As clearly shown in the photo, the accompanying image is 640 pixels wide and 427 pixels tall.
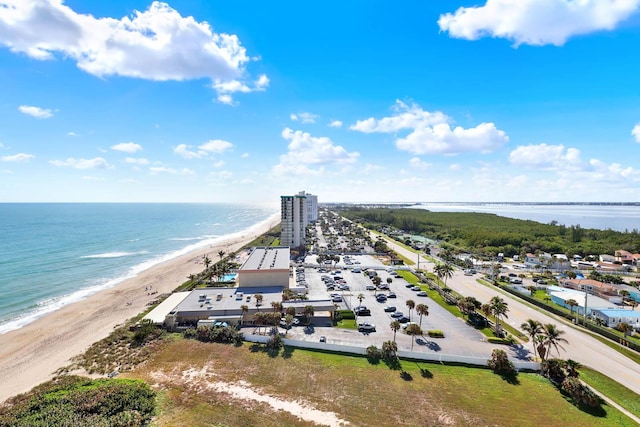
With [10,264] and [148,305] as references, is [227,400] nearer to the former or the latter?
[148,305]

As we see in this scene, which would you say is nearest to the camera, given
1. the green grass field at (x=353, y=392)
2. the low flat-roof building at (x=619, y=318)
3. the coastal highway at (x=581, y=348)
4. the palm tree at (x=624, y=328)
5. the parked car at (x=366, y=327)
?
the green grass field at (x=353, y=392)

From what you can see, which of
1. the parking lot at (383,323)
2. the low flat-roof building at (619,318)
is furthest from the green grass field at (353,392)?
the low flat-roof building at (619,318)

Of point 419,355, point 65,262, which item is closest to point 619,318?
point 419,355

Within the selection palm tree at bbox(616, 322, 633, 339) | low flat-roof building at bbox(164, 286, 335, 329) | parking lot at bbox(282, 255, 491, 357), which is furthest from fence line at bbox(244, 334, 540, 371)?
palm tree at bbox(616, 322, 633, 339)

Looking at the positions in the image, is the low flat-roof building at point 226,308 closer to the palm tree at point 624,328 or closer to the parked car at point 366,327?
the parked car at point 366,327

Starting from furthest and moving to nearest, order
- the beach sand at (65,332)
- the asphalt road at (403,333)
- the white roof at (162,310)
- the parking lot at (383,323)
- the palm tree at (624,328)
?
1. the white roof at (162,310)
2. the palm tree at (624,328)
3. the parking lot at (383,323)
4. the asphalt road at (403,333)
5. the beach sand at (65,332)
